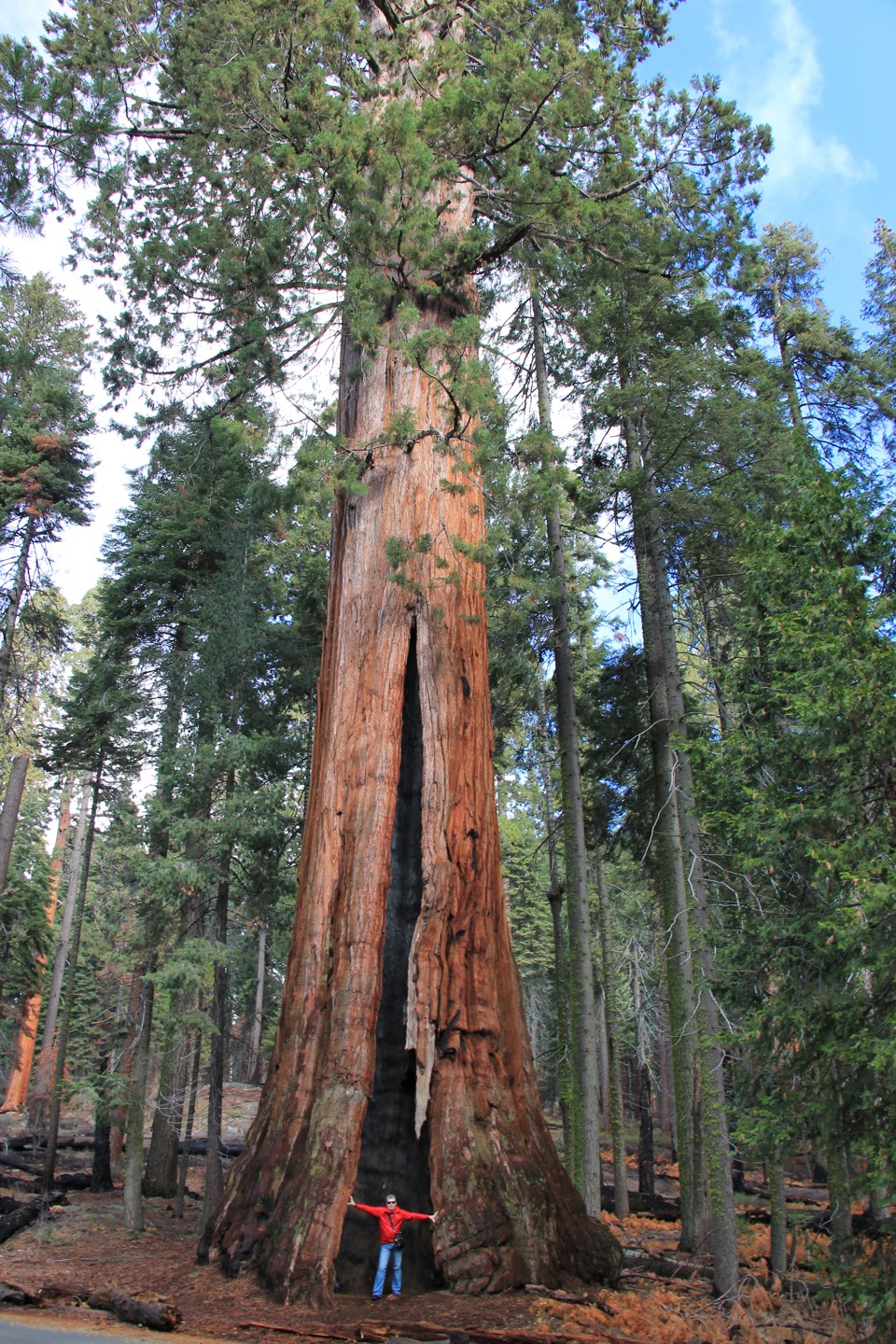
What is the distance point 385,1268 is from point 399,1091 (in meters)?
1.17

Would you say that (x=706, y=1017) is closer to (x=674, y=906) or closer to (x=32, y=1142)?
(x=674, y=906)

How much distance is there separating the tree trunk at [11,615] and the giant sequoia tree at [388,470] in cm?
835

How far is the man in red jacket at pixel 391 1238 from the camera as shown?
17.9ft

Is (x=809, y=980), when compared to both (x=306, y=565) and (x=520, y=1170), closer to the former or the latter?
(x=520, y=1170)

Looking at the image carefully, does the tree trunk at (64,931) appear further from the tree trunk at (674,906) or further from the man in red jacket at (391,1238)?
the man in red jacket at (391,1238)

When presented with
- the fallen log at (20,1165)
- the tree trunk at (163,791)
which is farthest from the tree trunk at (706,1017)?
the fallen log at (20,1165)

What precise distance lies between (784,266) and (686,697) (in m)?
8.81

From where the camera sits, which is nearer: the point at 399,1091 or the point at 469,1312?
the point at 469,1312

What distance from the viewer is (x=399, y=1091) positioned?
21.1ft

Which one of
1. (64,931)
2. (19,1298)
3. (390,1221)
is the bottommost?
(19,1298)

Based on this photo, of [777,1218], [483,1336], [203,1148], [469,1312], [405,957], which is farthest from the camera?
[203,1148]

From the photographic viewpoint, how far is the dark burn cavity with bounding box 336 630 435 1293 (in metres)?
5.89

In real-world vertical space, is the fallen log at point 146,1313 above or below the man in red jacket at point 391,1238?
below

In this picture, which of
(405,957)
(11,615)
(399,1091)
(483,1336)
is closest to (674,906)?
(405,957)
